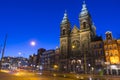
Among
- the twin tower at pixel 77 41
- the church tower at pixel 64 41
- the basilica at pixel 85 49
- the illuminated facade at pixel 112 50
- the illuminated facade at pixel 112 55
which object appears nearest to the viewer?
the illuminated facade at pixel 112 55

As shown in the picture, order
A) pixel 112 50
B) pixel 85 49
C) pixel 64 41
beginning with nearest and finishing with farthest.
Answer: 1. pixel 112 50
2. pixel 85 49
3. pixel 64 41

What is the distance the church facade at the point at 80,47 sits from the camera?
2965 inches

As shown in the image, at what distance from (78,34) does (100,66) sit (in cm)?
2505

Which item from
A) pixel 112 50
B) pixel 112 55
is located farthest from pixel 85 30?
pixel 112 55

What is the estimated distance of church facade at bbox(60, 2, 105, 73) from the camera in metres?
75.3

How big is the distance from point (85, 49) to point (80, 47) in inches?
159

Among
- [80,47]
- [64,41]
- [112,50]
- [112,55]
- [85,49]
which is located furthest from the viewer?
[64,41]

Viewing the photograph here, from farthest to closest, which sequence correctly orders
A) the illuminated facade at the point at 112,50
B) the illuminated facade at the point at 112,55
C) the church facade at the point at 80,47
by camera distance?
the church facade at the point at 80,47, the illuminated facade at the point at 112,50, the illuminated facade at the point at 112,55

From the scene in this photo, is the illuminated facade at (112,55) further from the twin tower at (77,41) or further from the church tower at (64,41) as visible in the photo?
the church tower at (64,41)

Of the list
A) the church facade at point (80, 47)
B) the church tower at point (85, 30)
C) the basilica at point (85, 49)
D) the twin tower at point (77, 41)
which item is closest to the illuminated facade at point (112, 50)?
the basilica at point (85, 49)

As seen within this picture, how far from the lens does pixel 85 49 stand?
81250 millimetres

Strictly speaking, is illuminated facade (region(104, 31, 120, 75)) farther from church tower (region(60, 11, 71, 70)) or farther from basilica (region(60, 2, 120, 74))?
church tower (region(60, 11, 71, 70))

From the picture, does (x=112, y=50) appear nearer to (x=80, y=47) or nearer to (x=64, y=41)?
(x=80, y=47)

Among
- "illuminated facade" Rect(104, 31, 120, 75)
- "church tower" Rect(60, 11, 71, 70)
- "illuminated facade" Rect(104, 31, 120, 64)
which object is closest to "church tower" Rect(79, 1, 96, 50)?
"church tower" Rect(60, 11, 71, 70)
